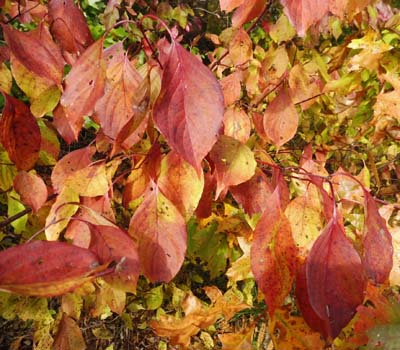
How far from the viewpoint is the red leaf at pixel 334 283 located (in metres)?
0.45

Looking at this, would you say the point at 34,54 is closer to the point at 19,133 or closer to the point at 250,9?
the point at 19,133

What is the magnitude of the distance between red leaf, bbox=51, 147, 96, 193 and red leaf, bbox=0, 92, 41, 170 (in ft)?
0.44

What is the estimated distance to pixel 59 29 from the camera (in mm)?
764

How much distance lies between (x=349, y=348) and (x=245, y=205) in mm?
258

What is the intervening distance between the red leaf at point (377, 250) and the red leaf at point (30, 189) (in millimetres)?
515

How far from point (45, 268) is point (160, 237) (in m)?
0.23

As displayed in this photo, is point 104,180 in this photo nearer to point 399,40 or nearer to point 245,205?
point 245,205

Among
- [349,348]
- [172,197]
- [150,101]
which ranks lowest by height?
[349,348]

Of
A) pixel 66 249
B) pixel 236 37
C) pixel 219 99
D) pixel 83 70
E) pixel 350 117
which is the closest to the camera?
pixel 66 249

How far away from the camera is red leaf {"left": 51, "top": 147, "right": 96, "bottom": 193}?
781 millimetres

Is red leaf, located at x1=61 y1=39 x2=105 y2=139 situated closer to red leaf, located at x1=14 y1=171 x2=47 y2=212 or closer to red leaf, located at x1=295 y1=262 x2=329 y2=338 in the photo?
red leaf, located at x1=14 y1=171 x2=47 y2=212

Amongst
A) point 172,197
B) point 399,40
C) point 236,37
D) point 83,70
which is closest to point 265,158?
point 172,197

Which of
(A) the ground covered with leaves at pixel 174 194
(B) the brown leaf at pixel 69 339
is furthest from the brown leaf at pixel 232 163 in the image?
(B) the brown leaf at pixel 69 339

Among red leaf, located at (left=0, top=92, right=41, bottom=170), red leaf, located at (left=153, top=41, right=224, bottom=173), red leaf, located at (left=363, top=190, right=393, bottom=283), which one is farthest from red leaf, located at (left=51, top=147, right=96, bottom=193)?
red leaf, located at (left=363, top=190, right=393, bottom=283)
